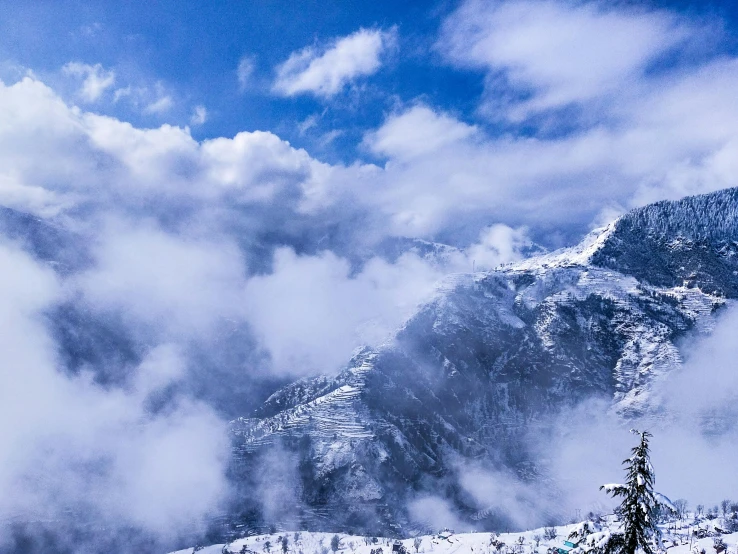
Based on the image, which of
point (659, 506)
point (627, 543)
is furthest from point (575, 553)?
point (659, 506)

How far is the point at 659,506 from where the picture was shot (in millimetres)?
55438

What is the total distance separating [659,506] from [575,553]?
9.57m

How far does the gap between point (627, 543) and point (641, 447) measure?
10.1 m

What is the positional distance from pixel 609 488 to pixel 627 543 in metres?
5.57

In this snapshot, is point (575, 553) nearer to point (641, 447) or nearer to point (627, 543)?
point (627, 543)

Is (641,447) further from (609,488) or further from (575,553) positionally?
(575,553)

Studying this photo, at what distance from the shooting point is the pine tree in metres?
55.4

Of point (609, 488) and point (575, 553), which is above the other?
point (609, 488)

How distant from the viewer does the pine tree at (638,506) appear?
55375 mm

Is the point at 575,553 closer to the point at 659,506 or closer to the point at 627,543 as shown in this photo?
the point at 627,543

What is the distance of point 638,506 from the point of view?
186ft

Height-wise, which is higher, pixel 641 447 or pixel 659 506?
pixel 641 447

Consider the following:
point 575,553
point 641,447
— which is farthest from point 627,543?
point 641,447

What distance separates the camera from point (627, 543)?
188ft
